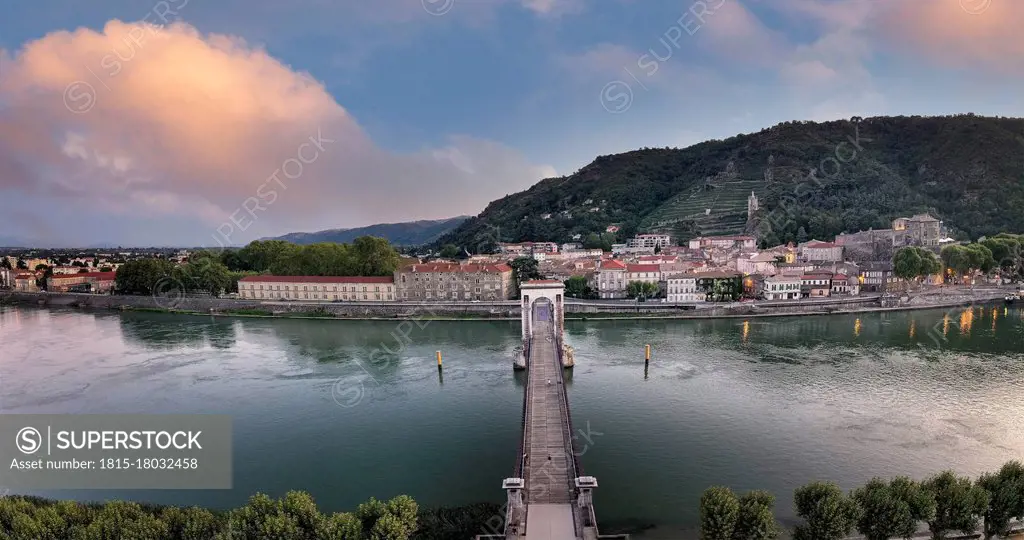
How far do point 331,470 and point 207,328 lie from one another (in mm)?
19870

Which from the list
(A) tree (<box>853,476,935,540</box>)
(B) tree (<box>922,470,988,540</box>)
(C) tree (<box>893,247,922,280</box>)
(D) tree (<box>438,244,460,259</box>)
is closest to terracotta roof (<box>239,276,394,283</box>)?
(D) tree (<box>438,244,460,259</box>)

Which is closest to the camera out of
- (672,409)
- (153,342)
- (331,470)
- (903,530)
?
(903,530)

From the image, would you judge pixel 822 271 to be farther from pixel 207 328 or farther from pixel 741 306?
pixel 207 328

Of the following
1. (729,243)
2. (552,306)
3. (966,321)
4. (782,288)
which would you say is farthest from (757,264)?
(552,306)

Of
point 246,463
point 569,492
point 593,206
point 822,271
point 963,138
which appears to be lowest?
point 246,463

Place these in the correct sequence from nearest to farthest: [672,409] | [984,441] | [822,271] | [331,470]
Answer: [331,470] < [984,441] < [672,409] < [822,271]

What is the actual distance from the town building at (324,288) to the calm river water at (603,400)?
628 centimetres

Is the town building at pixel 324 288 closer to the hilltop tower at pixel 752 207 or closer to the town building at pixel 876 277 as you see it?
the town building at pixel 876 277

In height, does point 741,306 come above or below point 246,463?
above

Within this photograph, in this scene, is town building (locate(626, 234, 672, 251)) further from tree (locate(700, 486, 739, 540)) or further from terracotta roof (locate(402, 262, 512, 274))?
tree (locate(700, 486, 739, 540))

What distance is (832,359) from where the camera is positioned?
1753 centimetres

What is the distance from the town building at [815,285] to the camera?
29.0 meters

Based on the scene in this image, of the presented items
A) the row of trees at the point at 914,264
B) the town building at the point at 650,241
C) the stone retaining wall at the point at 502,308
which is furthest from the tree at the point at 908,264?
the town building at the point at 650,241

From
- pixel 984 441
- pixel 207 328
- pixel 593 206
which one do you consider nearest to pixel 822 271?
pixel 984 441
